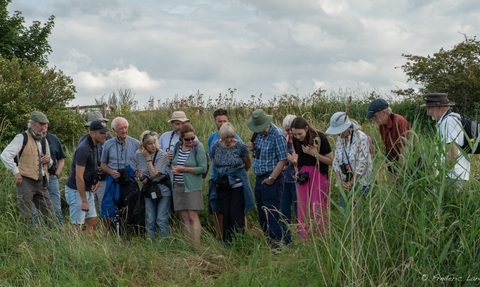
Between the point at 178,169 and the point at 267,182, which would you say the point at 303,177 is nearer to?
the point at 267,182

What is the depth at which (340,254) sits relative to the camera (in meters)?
4.58

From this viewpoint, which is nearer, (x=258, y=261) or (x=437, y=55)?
(x=258, y=261)

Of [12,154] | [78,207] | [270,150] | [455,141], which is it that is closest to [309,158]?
[270,150]

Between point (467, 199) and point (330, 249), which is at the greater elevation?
point (467, 199)

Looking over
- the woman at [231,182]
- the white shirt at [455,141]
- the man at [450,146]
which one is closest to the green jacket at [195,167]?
the woman at [231,182]

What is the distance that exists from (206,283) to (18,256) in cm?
277

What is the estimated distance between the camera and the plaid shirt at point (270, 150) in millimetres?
7729

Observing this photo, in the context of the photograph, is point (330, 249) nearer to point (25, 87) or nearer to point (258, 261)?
point (258, 261)

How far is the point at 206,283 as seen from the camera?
18.5 feet

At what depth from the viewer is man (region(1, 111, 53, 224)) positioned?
8555 mm

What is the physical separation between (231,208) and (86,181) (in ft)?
6.67

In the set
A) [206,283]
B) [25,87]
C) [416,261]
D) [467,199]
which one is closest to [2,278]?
[206,283]

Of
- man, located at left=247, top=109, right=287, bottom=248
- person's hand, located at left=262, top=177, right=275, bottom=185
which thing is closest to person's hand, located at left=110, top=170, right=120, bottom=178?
man, located at left=247, top=109, right=287, bottom=248

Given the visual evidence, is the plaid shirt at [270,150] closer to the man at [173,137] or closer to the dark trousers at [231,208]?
the dark trousers at [231,208]
